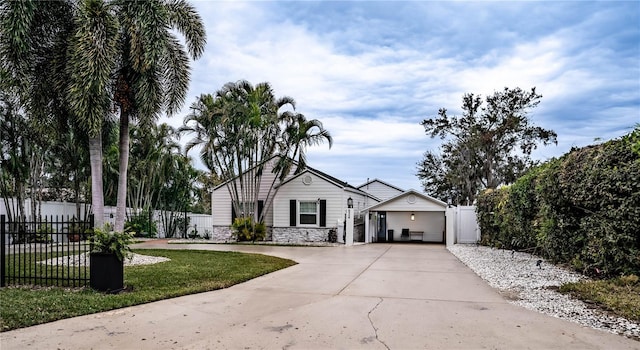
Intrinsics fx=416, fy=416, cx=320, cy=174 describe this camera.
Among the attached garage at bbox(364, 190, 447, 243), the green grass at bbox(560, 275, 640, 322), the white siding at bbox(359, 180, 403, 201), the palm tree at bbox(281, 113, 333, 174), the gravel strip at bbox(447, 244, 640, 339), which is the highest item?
the palm tree at bbox(281, 113, 333, 174)

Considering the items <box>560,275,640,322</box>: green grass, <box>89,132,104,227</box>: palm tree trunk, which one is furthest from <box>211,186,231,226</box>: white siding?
<box>560,275,640,322</box>: green grass

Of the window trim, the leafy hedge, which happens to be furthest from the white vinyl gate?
the leafy hedge

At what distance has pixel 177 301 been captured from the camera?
617 cm

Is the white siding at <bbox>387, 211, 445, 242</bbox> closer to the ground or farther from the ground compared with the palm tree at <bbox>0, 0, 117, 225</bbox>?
closer to the ground

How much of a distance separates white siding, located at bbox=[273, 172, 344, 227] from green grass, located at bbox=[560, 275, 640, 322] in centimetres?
1377

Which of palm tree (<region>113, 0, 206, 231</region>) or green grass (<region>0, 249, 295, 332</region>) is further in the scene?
palm tree (<region>113, 0, 206, 231</region>)

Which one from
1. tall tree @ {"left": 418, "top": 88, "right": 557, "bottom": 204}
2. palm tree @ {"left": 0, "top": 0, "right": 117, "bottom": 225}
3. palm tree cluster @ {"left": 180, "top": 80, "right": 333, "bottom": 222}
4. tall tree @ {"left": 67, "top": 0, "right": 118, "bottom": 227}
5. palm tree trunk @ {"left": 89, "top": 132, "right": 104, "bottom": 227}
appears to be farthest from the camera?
tall tree @ {"left": 418, "top": 88, "right": 557, "bottom": 204}

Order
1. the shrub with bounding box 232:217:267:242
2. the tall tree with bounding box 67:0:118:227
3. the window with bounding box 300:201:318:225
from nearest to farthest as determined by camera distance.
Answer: the tall tree with bounding box 67:0:118:227 < the shrub with bounding box 232:217:267:242 < the window with bounding box 300:201:318:225

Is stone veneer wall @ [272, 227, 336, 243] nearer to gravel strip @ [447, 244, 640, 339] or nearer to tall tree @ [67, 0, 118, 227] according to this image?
gravel strip @ [447, 244, 640, 339]

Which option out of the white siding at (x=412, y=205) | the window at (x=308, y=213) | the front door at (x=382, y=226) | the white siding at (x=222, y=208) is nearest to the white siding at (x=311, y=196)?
the window at (x=308, y=213)

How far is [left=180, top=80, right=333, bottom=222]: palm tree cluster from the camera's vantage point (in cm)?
1861

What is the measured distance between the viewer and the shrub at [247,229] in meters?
19.7

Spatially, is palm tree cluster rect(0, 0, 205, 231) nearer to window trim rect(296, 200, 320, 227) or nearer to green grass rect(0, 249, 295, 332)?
green grass rect(0, 249, 295, 332)

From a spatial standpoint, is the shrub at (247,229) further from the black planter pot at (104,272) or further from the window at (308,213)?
the black planter pot at (104,272)
